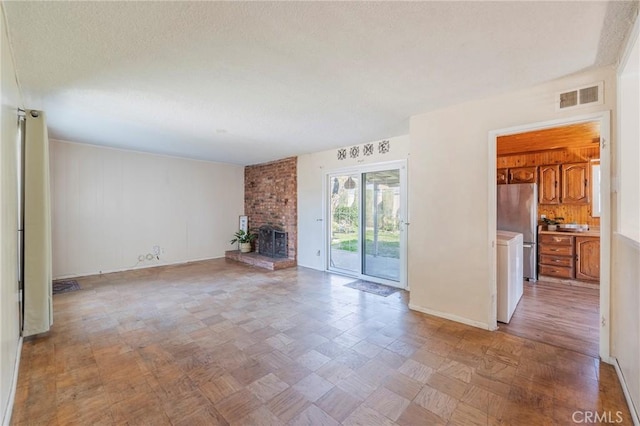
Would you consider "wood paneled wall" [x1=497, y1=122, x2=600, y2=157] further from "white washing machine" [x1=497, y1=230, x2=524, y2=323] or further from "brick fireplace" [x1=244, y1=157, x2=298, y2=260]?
"brick fireplace" [x1=244, y1=157, x2=298, y2=260]

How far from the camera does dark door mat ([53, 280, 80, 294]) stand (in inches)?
166

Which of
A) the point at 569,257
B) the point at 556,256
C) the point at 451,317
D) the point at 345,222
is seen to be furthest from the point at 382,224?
the point at 569,257

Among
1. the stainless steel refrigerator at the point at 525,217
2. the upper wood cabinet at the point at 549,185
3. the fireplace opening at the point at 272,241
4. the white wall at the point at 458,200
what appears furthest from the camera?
the fireplace opening at the point at 272,241

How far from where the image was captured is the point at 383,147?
184 inches

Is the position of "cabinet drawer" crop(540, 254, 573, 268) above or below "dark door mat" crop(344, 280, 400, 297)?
above

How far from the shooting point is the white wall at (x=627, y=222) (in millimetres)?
1877

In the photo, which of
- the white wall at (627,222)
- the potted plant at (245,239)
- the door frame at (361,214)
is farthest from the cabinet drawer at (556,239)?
the potted plant at (245,239)

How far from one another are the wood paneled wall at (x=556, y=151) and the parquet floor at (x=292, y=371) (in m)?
2.97

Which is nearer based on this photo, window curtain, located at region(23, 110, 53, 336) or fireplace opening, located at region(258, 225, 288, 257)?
window curtain, located at region(23, 110, 53, 336)

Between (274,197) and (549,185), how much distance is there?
17.8ft

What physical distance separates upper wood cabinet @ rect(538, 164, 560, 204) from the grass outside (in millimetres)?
2855

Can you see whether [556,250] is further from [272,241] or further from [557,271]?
[272,241]

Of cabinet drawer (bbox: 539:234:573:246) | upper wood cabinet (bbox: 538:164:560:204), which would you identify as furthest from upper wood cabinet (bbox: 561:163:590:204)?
cabinet drawer (bbox: 539:234:573:246)

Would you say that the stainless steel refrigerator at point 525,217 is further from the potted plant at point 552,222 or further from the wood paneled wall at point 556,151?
the wood paneled wall at point 556,151
